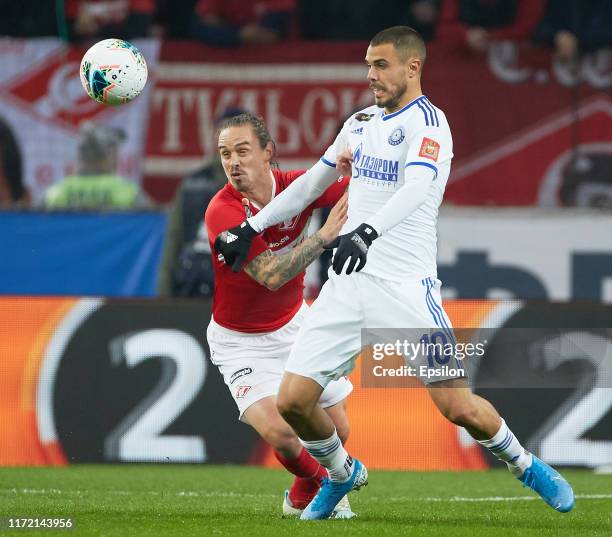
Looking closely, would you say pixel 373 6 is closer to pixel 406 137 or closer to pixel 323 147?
pixel 323 147

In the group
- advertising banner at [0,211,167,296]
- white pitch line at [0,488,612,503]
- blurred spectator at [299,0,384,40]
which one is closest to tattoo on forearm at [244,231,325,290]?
white pitch line at [0,488,612,503]

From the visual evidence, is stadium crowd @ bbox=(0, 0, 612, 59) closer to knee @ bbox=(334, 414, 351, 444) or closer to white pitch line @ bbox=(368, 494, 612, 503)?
white pitch line @ bbox=(368, 494, 612, 503)

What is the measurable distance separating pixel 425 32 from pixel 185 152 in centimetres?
249

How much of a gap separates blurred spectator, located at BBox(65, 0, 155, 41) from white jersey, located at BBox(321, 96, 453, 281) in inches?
248

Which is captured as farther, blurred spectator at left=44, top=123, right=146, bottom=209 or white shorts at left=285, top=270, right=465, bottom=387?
blurred spectator at left=44, top=123, right=146, bottom=209

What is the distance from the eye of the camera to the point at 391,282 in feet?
22.1

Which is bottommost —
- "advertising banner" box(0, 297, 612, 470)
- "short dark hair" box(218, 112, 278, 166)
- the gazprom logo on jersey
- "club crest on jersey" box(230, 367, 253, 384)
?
"advertising banner" box(0, 297, 612, 470)

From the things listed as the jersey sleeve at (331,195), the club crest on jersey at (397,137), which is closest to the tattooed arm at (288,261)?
the jersey sleeve at (331,195)

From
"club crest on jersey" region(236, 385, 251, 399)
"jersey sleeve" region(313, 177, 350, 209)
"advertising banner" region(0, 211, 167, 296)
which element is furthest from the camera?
"advertising banner" region(0, 211, 167, 296)

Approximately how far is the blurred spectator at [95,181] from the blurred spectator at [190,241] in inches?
48.5

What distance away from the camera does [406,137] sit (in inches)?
263

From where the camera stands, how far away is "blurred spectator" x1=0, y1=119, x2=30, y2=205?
41.0 ft

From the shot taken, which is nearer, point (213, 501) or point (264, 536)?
point (264, 536)

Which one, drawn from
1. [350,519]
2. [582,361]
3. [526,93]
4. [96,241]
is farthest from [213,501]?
[526,93]
